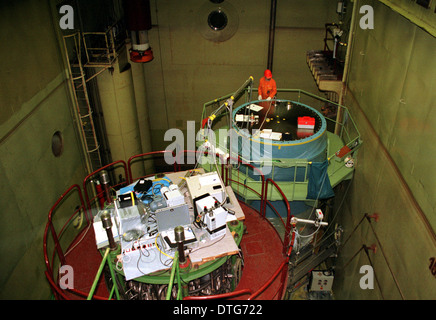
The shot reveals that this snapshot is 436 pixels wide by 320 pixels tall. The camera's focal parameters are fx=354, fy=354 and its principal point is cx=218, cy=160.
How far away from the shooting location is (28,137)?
7.39m

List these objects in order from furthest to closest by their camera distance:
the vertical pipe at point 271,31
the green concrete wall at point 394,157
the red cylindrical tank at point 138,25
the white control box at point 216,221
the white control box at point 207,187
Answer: the vertical pipe at point 271,31 → the red cylindrical tank at point 138,25 → the white control box at point 207,187 → the white control box at point 216,221 → the green concrete wall at point 394,157

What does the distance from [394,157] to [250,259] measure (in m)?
3.63

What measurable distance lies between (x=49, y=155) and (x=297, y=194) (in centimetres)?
608

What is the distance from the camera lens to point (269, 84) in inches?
433

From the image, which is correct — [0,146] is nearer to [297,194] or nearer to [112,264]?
[112,264]

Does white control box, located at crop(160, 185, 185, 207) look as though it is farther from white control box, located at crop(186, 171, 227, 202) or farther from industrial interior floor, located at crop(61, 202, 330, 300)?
industrial interior floor, located at crop(61, 202, 330, 300)

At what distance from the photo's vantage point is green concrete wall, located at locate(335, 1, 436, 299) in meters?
5.98

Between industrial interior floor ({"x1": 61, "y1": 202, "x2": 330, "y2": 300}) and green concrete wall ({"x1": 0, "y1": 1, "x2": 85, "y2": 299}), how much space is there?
3.34ft

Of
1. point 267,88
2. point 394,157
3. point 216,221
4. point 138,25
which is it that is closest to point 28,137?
point 216,221

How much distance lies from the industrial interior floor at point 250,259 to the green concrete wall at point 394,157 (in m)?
2.31

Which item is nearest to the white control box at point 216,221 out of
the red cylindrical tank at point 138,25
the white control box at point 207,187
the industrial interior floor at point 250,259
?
the white control box at point 207,187

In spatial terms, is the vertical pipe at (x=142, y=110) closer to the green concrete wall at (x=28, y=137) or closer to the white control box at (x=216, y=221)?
the green concrete wall at (x=28, y=137)

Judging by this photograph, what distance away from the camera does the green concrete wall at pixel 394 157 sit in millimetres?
5984

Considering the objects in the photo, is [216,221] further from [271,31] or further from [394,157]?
[271,31]
